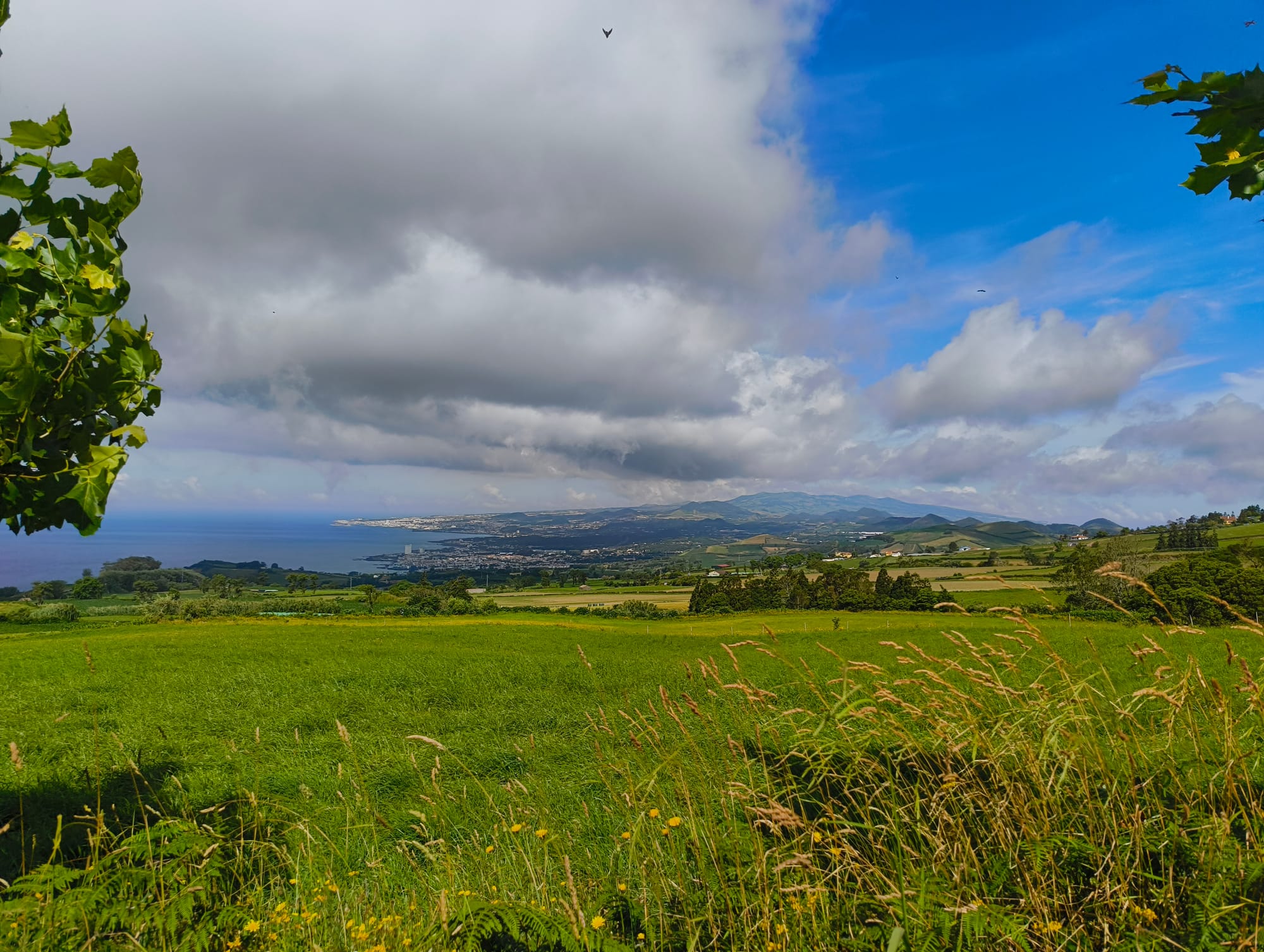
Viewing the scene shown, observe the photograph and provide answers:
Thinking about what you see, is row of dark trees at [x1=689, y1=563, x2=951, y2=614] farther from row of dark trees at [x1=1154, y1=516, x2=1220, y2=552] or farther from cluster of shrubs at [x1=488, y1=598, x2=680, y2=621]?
row of dark trees at [x1=1154, y1=516, x2=1220, y2=552]

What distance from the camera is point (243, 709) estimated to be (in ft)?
47.2

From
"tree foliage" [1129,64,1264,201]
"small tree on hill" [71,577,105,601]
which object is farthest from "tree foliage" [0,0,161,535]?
"small tree on hill" [71,577,105,601]

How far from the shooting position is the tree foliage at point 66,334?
2932mm

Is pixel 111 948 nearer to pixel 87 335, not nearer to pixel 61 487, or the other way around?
pixel 61 487

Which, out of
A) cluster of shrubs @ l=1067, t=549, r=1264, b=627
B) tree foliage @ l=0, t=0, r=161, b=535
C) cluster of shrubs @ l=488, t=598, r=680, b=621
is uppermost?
tree foliage @ l=0, t=0, r=161, b=535

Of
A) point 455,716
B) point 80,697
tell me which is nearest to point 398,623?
point 80,697

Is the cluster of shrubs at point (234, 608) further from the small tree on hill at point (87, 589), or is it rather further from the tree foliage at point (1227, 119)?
the tree foliage at point (1227, 119)

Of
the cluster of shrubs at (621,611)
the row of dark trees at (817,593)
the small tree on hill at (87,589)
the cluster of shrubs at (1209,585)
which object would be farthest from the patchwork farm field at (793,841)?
the small tree on hill at (87,589)

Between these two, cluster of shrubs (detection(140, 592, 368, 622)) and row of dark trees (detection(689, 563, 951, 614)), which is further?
row of dark trees (detection(689, 563, 951, 614))

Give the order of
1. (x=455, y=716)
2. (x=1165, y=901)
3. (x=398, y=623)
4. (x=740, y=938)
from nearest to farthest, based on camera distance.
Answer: (x=1165, y=901) < (x=740, y=938) < (x=455, y=716) < (x=398, y=623)

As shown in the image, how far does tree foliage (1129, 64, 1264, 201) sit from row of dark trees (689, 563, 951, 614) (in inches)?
2998

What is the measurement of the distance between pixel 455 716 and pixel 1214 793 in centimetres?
1393

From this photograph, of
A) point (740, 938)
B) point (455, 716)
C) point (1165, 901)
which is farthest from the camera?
point (455, 716)

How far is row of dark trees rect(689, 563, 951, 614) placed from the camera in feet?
249
